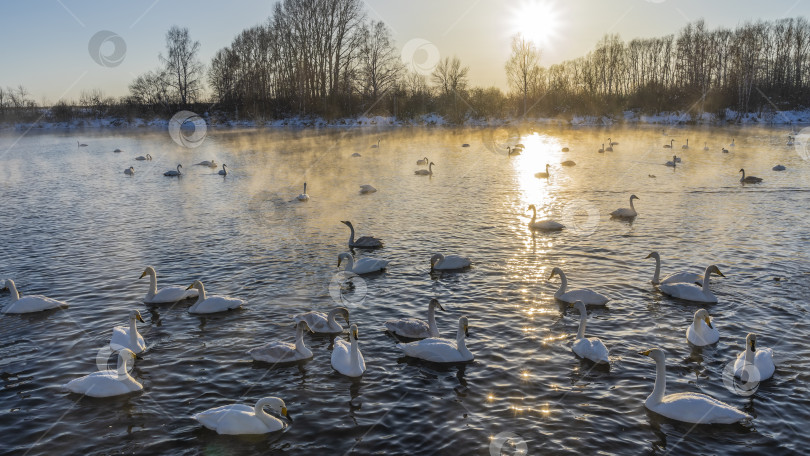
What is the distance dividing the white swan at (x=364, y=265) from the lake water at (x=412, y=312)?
30 centimetres

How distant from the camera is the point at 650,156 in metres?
41.3

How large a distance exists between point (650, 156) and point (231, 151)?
106 ft

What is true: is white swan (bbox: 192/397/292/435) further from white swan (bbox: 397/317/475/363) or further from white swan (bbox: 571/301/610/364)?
white swan (bbox: 571/301/610/364)

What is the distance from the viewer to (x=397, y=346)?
10539mm

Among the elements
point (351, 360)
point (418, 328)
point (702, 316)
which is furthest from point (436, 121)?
point (351, 360)

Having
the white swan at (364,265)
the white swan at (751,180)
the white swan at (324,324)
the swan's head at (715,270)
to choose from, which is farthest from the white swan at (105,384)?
the white swan at (751,180)

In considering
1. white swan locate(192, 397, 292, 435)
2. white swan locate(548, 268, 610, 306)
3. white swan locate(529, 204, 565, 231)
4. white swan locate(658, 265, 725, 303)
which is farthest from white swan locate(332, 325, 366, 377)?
white swan locate(529, 204, 565, 231)

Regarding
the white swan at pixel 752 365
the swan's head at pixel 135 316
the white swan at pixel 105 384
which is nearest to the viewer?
the white swan at pixel 105 384

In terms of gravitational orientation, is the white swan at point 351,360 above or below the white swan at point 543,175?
below

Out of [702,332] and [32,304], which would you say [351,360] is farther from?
[32,304]

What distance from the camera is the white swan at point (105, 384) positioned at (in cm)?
887

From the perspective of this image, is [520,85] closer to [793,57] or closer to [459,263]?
[793,57]

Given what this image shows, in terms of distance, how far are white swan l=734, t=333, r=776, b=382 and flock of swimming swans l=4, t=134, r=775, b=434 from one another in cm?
2

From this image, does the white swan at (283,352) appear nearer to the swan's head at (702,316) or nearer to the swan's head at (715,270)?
the swan's head at (702,316)
